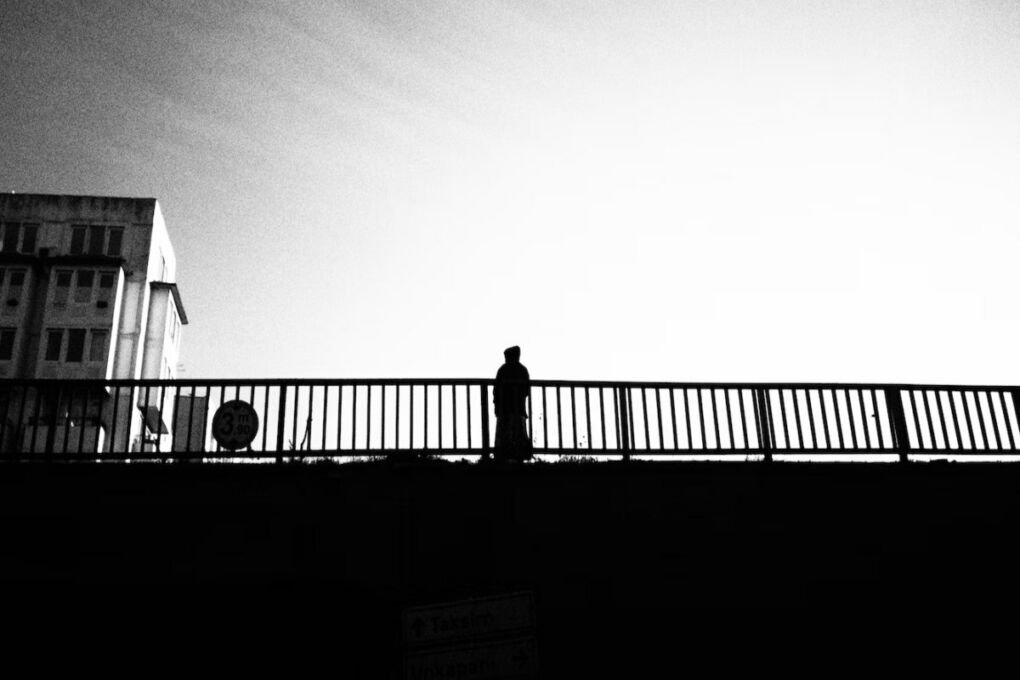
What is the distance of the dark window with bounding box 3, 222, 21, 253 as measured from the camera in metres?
54.2

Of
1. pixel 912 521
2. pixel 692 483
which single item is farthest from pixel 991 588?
pixel 692 483

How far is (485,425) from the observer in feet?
35.6

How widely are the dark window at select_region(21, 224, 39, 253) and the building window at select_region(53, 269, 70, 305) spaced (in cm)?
276

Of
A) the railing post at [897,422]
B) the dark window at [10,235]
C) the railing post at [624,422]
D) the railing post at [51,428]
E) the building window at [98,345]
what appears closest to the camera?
the railing post at [51,428]

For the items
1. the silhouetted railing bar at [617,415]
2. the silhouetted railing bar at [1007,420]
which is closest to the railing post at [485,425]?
the silhouetted railing bar at [617,415]

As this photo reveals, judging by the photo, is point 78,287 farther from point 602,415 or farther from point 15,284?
point 602,415

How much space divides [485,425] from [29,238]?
187 feet

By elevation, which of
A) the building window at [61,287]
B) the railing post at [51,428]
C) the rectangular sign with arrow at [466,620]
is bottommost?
the rectangular sign with arrow at [466,620]

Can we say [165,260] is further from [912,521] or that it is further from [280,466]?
[912,521]

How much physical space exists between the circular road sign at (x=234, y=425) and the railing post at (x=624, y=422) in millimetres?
5214

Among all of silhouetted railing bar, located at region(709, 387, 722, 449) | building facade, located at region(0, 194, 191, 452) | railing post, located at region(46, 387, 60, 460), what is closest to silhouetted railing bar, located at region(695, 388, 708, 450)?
silhouetted railing bar, located at region(709, 387, 722, 449)

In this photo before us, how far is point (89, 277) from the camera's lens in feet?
179

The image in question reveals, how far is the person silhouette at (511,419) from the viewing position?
420 inches

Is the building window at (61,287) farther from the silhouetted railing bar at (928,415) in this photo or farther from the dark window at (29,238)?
the silhouetted railing bar at (928,415)
